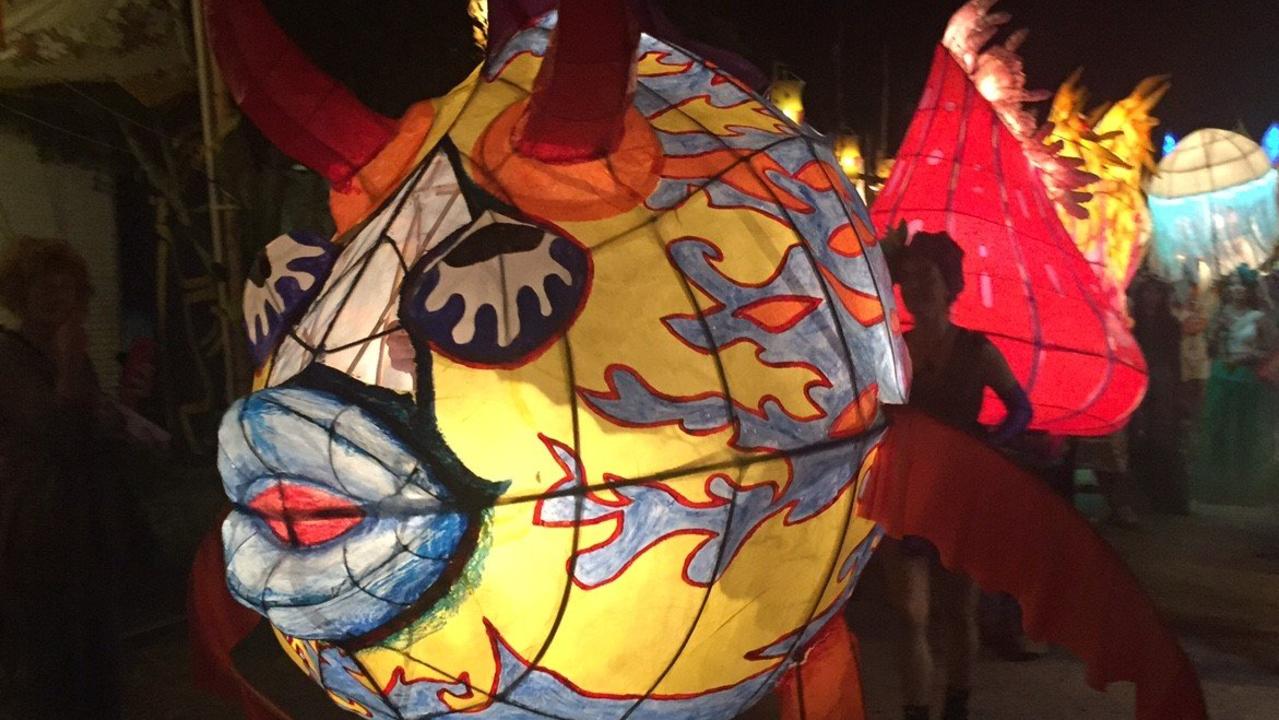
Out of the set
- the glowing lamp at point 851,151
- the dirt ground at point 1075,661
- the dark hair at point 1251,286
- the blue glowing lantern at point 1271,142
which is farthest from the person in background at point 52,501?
the blue glowing lantern at point 1271,142

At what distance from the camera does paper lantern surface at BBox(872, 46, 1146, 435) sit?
101 inches

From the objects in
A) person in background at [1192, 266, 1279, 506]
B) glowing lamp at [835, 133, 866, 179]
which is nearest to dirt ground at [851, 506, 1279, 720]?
person in background at [1192, 266, 1279, 506]

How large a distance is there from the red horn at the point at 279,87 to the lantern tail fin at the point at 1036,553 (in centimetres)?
102

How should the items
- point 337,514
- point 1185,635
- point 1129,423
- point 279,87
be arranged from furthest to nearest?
point 1129,423
point 1185,635
point 279,87
point 337,514

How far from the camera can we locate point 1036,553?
5.23 feet

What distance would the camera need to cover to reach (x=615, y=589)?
1.38 metres

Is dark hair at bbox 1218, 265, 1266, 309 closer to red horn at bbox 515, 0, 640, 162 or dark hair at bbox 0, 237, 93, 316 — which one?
red horn at bbox 515, 0, 640, 162

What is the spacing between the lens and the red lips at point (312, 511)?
129cm

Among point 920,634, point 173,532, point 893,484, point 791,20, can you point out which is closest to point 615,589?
point 893,484

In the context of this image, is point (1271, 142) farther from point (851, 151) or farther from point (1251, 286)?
point (1251, 286)

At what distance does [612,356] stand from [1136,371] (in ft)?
5.96

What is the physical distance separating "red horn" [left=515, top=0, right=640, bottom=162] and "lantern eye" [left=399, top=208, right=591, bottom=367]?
0.44ft

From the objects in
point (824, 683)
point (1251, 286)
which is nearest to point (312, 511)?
point (824, 683)

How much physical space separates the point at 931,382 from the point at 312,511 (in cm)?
163
